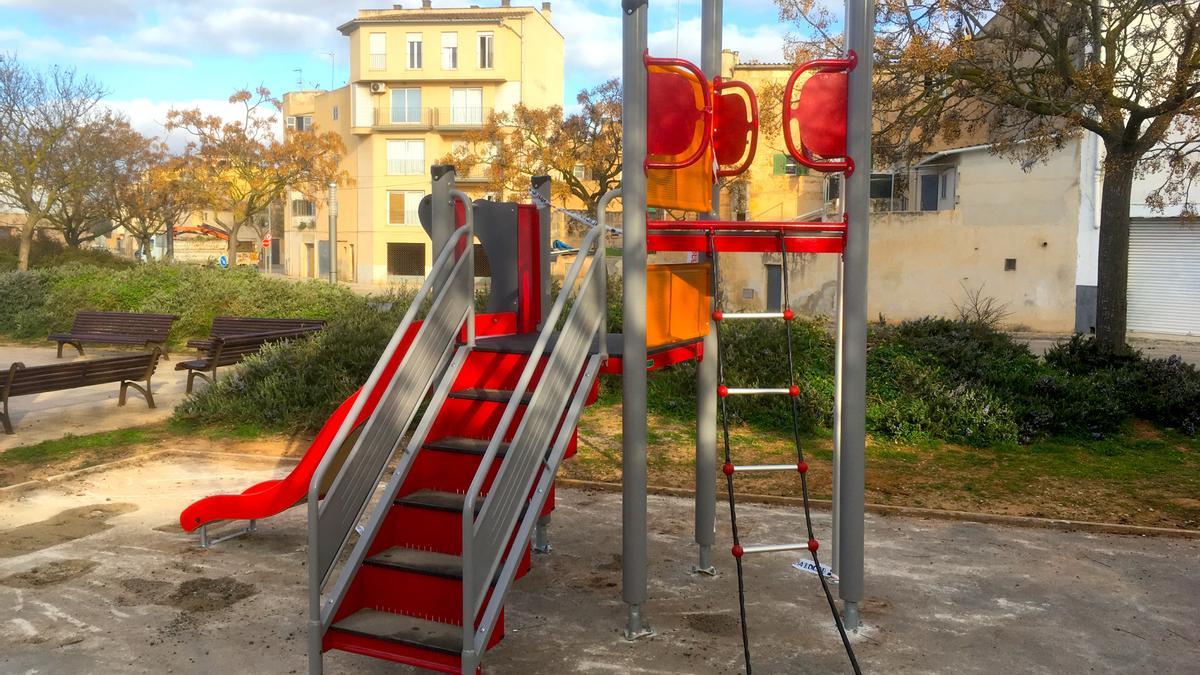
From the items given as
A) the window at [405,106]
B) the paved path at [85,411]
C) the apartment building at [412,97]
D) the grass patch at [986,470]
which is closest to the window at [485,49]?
the apartment building at [412,97]

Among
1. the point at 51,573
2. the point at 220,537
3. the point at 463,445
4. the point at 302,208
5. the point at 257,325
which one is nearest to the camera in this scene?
the point at 463,445

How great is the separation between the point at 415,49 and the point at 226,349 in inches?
1761

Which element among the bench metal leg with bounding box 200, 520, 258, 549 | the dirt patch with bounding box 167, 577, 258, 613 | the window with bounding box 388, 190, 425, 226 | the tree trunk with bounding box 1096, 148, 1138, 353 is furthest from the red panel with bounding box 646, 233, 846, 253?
the window with bounding box 388, 190, 425, 226

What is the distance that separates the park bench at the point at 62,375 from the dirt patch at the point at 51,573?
4.41 m

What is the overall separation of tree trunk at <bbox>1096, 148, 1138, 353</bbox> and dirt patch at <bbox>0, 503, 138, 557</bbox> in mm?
11562

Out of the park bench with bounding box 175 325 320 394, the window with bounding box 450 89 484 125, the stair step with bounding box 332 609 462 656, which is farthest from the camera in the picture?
the window with bounding box 450 89 484 125

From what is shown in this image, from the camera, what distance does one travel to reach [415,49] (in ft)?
177

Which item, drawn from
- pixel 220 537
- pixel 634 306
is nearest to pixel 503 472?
pixel 634 306

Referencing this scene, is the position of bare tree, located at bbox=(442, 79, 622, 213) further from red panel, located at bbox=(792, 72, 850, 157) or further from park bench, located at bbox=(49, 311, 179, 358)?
red panel, located at bbox=(792, 72, 850, 157)

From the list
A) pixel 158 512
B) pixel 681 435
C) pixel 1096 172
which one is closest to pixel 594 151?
pixel 1096 172

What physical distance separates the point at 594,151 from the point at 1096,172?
14.9 m

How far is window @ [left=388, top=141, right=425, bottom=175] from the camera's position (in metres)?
54.4

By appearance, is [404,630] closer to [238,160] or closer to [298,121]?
[238,160]

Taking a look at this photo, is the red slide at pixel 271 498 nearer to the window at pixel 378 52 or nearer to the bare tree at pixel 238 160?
the bare tree at pixel 238 160
